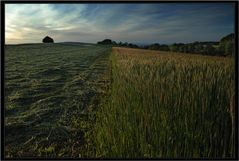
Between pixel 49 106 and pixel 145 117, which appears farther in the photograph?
pixel 49 106

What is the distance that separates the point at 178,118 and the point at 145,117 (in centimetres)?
20

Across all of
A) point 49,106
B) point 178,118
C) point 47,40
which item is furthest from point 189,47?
point 49,106

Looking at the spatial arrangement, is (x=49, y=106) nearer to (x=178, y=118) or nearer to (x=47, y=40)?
(x=47, y=40)

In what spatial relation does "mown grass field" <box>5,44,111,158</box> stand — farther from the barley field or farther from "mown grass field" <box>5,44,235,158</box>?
the barley field

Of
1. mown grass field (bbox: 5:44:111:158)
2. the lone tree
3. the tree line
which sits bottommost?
mown grass field (bbox: 5:44:111:158)

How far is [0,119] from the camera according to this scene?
2.37 meters

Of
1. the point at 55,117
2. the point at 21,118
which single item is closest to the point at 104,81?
the point at 55,117

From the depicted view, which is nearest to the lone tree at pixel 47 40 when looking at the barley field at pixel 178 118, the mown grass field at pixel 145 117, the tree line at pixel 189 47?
the mown grass field at pixel 145 117

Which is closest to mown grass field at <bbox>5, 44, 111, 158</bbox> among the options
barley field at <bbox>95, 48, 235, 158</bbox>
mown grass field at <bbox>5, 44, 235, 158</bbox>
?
mown grass field at <bbox>5, 44, 235, 158</bbox>

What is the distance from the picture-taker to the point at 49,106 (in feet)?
9.89

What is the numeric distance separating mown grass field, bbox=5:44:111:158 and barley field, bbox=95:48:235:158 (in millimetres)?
286

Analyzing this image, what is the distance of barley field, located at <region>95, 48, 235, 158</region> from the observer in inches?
87.4

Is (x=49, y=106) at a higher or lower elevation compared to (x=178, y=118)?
lower

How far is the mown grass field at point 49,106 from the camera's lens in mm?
2451
